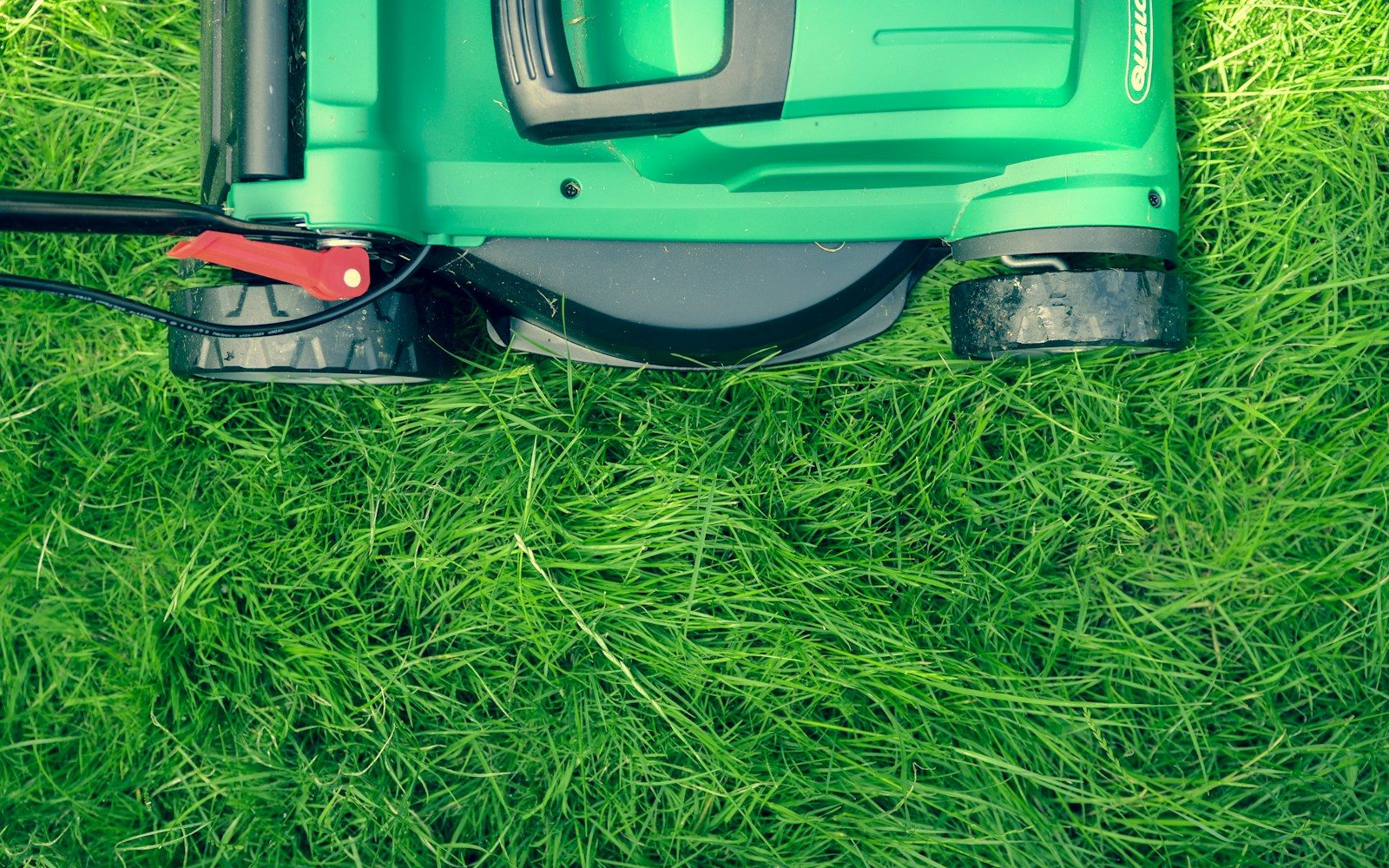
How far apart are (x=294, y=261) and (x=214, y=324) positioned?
0.50 ft

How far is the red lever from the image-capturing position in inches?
48.1

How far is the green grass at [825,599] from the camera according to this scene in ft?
5.03

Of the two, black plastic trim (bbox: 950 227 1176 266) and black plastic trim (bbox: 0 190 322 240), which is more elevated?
black plastic trim (bbox: 950 227 1176 266)

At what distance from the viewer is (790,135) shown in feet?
4.01

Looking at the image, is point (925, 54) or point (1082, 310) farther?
point (1082, 310)

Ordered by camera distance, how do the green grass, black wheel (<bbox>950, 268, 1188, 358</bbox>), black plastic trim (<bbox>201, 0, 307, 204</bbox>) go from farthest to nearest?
the green grass, black wheel (<bbox>950, 268, 1188, 358</bbox>), black plastic trim (<bbox>201, 0, 307, 204</bbox>)

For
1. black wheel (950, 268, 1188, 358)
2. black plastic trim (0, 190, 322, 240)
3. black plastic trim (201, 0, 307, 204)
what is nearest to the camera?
black plastic trim (0, 190, 322, 240)

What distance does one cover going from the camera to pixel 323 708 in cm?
160

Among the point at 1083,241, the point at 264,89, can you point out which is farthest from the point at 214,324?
the point at 1083,241

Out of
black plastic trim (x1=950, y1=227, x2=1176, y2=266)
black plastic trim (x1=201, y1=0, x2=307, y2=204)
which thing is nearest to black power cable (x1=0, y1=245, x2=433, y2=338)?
black plastic trim (x1=201, y1=0, x2=307, y2=204)

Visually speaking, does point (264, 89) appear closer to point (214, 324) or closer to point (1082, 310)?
point (214, 324)

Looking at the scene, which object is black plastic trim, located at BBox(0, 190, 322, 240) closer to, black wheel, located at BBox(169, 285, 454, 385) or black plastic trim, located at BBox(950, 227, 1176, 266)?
black wheel, located at BBox(169, 285, 454, 385)

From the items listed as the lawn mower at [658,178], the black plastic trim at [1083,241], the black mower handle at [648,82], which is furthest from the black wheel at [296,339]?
the black plastic trim at [1083,241]

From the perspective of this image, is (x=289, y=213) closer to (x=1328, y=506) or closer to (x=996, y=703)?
(x=996, y=703)
